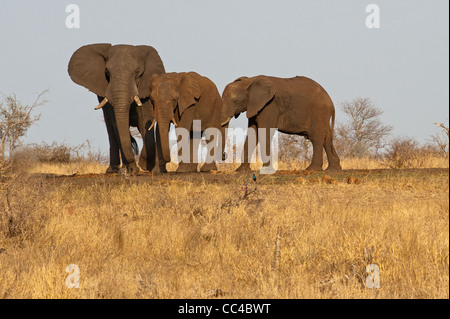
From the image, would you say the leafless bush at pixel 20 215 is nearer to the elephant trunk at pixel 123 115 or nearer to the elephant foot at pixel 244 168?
the elephant trunk at pixel 123 115

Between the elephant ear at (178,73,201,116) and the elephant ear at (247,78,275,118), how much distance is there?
150cm

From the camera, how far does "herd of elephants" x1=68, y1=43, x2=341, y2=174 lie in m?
16.5

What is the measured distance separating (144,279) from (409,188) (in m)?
6.51

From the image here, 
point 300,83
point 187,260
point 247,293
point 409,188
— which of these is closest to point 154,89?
point 300,83

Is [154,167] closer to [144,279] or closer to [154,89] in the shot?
[154,89]

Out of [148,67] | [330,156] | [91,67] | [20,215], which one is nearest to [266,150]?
[330,156]

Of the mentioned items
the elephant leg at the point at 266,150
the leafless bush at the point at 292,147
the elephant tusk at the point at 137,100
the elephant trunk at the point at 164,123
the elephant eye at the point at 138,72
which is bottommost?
the leafless bush at the point at 292,147

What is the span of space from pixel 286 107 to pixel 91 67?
5335mm

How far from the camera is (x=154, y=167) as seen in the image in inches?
680

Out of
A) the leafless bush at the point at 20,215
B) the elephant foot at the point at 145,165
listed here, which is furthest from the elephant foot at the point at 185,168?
the leafless bush at the point at 20,215

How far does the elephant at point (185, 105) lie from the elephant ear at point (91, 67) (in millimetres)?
1962

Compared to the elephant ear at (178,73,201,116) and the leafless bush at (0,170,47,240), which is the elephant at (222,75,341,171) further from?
the leafless bush at (0,170,47,240)

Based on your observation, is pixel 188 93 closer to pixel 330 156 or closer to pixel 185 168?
pixel 185 168

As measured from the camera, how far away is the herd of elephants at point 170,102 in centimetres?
1655
